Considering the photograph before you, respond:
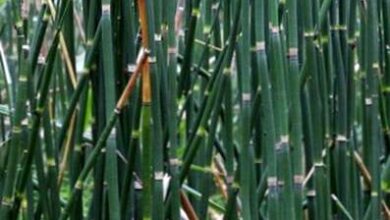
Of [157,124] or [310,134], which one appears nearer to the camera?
[157,124]

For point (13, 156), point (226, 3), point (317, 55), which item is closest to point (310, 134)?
point (317, 55)

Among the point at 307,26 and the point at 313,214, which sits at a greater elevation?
the point at 307,26

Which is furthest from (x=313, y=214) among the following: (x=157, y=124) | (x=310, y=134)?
(x=157, y=124)

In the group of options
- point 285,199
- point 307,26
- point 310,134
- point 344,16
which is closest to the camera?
point 285,199

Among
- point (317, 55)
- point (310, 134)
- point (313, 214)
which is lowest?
point (313, 214)

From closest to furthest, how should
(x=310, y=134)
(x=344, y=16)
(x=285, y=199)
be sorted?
(x=285, y=199), (x=310, y=134), (x=344, y=16)

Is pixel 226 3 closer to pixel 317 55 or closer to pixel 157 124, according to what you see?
pixel 317 55
